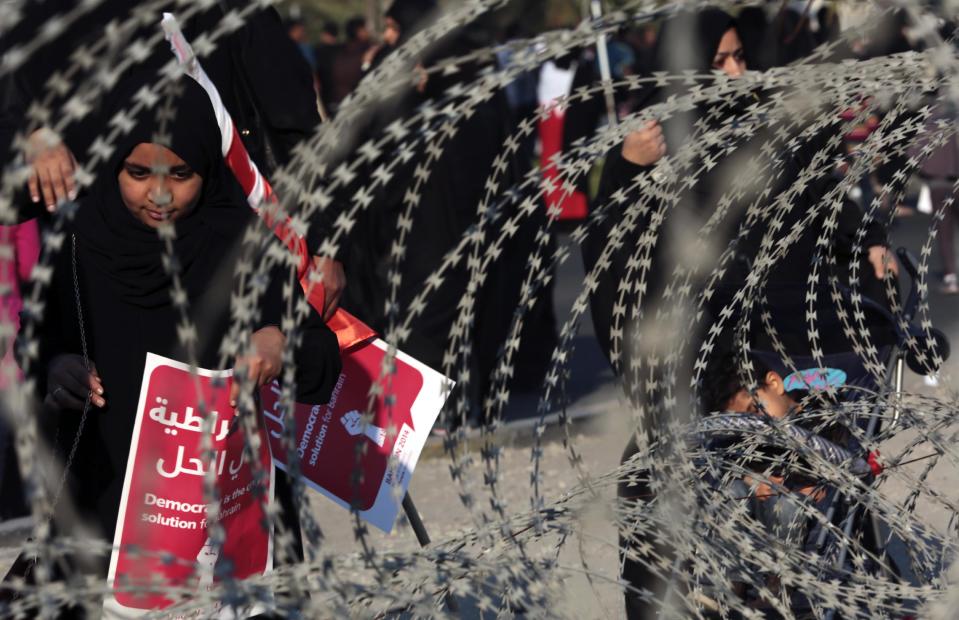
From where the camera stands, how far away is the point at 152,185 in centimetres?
334

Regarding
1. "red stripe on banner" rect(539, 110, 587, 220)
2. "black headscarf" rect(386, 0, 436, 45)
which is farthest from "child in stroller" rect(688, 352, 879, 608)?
"red stripe on banner" rect(539, 110, 587, 220)

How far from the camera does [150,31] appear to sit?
422cm

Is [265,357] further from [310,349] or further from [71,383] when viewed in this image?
[71,383]

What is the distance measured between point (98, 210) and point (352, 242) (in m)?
5.64

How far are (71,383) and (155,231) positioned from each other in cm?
36

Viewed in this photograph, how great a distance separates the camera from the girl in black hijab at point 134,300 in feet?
11.2

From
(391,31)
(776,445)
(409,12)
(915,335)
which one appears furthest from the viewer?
(391,31)

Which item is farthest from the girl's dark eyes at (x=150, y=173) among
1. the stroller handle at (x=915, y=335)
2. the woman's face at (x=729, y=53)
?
the woman's face at (x=729, y=53)

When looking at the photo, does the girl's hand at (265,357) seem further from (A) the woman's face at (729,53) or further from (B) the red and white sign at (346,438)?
(A) the woman's face at (729,53)

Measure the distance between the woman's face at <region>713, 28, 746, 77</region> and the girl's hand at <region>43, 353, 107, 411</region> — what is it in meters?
2.33

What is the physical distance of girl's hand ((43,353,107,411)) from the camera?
3.40 metres

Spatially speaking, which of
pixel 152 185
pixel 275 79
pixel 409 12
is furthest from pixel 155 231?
pixel 409 12

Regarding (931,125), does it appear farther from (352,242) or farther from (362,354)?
(352,242)

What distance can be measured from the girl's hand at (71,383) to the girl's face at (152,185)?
1.09 ft
